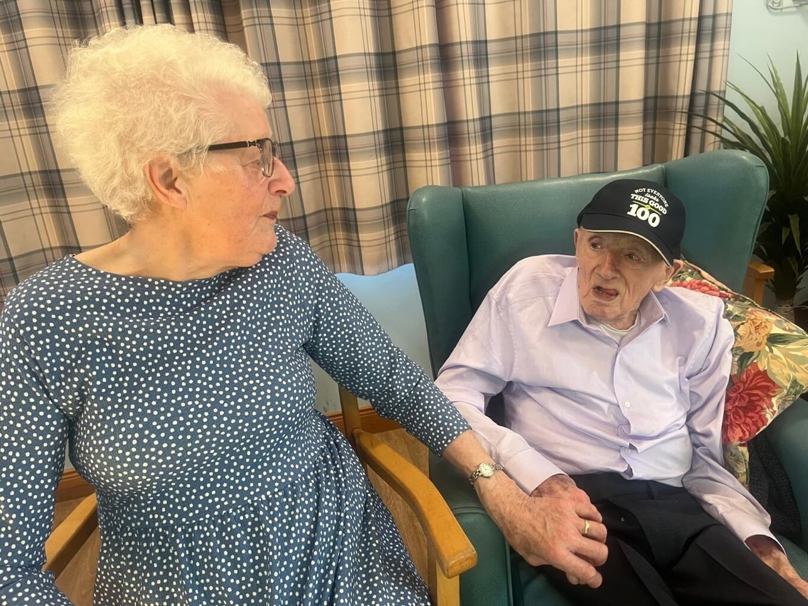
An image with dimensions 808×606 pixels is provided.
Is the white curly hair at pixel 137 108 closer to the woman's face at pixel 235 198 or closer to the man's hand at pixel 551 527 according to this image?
the woman's face at pixel 235 198

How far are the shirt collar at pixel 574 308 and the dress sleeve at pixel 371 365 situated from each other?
33 centimetres

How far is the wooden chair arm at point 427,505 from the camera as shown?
35.1 inches

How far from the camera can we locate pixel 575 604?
1.09 m

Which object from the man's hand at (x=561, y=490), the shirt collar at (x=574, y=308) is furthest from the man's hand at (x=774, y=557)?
the shirt collar at (x=574, y=308)

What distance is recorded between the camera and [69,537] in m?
1.00

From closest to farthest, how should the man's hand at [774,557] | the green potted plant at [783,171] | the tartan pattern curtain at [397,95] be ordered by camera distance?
the man's hand at [774,557]
the tartan pattern curtain at [397,95]
the green potted plant at [783,171]

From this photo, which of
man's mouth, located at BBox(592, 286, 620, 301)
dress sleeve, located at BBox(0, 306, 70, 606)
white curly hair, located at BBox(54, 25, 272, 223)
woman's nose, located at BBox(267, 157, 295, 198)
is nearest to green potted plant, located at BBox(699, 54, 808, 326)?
man's mouth, located at BBox(592, 286, 620, 301)

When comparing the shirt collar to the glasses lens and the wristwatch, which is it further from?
the glasses lens

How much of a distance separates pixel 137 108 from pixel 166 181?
0.11 m

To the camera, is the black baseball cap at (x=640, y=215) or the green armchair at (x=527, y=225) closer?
the black baseball cap at (x=640, y=215)

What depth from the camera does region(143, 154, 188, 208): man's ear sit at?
0.90 meters

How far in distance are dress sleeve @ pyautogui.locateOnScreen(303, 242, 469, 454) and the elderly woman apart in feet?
0.11

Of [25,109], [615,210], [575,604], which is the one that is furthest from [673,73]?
[25,109]

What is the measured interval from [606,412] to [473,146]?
0.90m
